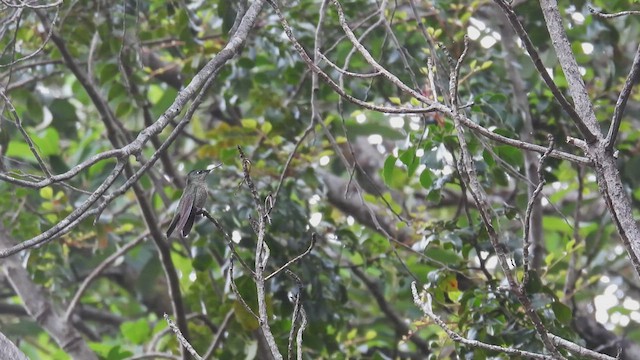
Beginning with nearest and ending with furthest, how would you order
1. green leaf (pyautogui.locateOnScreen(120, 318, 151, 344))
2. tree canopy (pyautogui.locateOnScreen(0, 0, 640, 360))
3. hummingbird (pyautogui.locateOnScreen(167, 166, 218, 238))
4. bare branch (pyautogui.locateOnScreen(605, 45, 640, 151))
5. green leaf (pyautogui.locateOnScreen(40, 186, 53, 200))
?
bare branch (pyautogui.locateOnScreen(605, 45, 640, 151)) < hummingbird (pyautogui.locateOnScreen(167, 166, 218, 238)) < tree canopy (pyautogui.locateOnScreen(0, 0, 640, 360)) < green leaf (pyautogui.locateOnScreen(40, 186, 53, 200)) < green leaf (pyautogui.locateOnScreen(120, 318, 151, 344))

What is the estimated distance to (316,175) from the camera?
3836mm

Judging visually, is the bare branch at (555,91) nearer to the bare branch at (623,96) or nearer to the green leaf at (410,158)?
the bare branch at (623,96)

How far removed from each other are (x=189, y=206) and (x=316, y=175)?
1319mm

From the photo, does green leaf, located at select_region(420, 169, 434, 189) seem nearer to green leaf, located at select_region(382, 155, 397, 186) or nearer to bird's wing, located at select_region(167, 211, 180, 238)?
green leaf, located at select_region(382, 155, 397, 186)

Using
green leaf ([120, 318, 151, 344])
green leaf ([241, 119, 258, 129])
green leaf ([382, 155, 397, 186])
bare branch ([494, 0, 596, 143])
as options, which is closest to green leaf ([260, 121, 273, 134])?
green leaf ([241, 119, 258, 129])

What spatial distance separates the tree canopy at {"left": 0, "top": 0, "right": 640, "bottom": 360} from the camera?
3.08m

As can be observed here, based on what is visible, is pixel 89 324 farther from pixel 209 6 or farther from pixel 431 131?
pixel 431 131

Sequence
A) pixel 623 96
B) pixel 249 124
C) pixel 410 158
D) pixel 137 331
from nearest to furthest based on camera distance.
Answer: pixel 623 96
pixel 410 158
pixel 249 124
pixel 137 331

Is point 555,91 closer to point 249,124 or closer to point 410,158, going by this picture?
point 410,158

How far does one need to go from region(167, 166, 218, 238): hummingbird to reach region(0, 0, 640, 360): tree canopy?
13.1 inches

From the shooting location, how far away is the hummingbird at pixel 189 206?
8.30 feet

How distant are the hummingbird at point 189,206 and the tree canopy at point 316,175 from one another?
1.09 ft

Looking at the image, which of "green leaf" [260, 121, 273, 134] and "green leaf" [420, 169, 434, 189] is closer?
"green leaf" [420, 169, 434, 189]

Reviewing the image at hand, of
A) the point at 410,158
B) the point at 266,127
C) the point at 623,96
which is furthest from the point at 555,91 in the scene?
the point at 266,127
